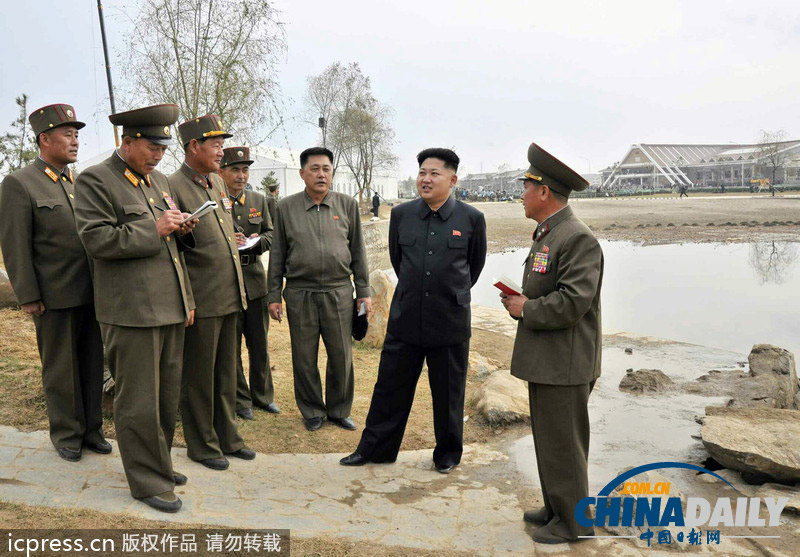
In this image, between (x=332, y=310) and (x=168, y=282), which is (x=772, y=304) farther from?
(x=168, y=282)

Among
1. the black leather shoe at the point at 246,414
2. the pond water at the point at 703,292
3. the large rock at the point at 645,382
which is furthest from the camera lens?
the pond water at the point at 703,292

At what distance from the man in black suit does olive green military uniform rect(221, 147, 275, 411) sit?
4.62 ft

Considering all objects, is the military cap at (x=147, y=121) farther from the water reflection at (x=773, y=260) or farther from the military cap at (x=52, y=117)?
the water reflection at (x=773, y=260)

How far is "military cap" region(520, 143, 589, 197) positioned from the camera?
11.0 ft

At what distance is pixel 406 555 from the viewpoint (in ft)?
10.3

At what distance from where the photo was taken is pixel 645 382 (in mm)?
6422

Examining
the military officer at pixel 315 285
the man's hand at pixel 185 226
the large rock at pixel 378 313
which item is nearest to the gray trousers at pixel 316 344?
the military officer at pixel 315 285

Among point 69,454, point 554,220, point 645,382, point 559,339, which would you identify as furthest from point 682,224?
point 69,454

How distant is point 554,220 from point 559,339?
2.10 ft

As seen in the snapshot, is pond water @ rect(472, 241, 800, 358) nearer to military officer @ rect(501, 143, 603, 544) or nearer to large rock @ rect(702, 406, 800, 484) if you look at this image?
large rock @ rect(702, 406, 800, 484)

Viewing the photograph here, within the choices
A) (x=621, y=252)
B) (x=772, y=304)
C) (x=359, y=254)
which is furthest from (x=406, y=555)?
(x=621, y=252)

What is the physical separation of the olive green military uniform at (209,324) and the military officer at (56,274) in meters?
0.63

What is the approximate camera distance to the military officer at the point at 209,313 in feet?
13.7

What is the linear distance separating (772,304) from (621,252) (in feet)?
28.0
